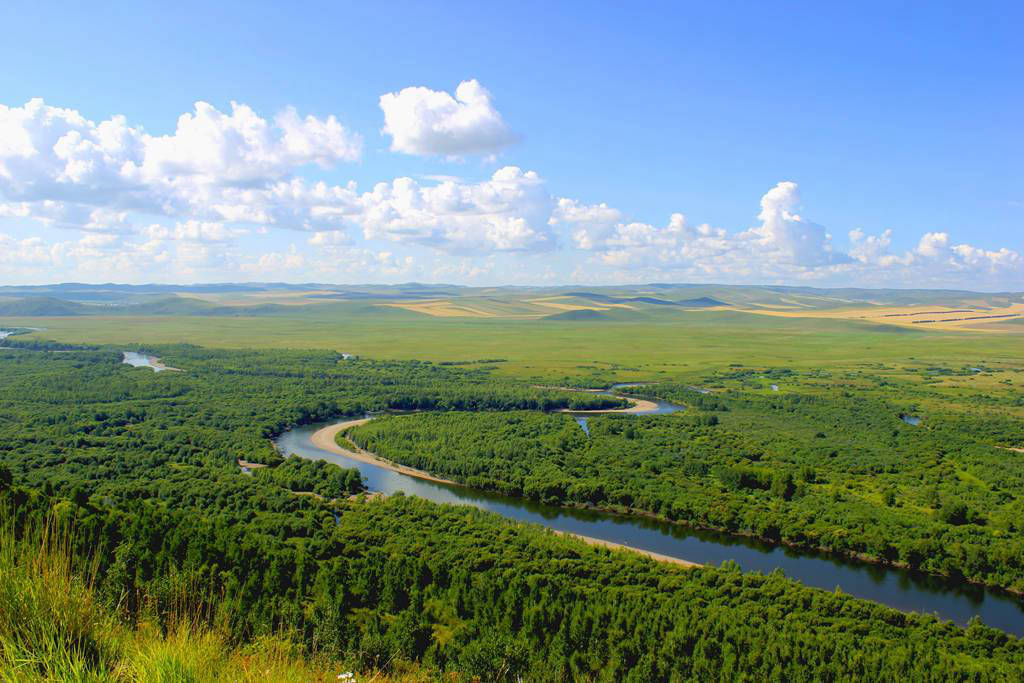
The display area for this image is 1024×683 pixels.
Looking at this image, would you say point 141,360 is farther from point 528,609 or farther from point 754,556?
point 528,609

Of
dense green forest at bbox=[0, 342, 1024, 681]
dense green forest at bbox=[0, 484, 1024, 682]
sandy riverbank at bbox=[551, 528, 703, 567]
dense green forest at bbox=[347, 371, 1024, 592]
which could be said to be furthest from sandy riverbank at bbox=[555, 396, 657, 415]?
dense green forest at bbox=[0, 484, 1024, 682]

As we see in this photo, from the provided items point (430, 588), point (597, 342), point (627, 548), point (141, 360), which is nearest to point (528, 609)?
point (430, 588)

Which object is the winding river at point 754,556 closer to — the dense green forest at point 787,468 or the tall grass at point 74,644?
the dense green forest at point 787,468

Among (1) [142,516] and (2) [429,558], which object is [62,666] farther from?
(1) [142,516]

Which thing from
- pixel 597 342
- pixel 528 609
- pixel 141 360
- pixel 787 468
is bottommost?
pixel 787 468

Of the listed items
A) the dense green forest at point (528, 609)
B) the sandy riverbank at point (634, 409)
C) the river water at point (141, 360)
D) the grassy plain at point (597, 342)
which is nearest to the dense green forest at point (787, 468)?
the sandy riverbank at point (634, 409)

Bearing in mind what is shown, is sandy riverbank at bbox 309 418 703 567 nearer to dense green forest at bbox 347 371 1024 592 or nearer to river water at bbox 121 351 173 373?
dense green forest at bbox 347 371 1024 592
